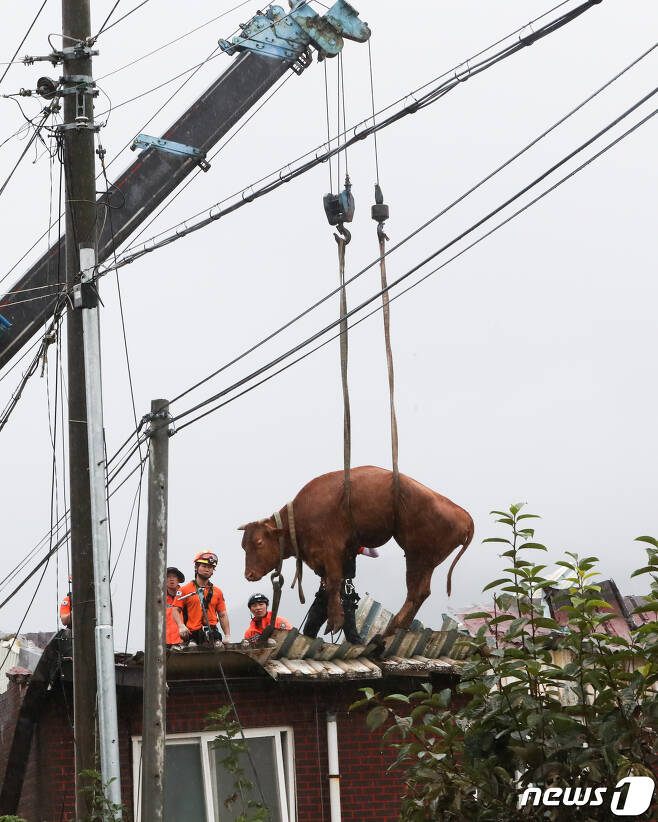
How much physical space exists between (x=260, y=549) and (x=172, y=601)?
1071 mm

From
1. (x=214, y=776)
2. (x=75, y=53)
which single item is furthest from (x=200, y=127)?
(x=214, y=776)

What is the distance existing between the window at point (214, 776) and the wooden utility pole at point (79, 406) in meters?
1.58

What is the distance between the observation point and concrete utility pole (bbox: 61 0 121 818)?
10352 millimetres

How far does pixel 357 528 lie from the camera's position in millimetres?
13117

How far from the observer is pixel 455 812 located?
6379 mm

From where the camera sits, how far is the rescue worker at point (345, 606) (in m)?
13.2

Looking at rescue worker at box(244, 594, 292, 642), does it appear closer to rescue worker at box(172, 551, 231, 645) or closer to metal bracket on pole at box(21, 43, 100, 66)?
rescue worker at box(172, 551, 231, 645)

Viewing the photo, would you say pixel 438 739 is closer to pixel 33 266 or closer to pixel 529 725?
pixel 529 725

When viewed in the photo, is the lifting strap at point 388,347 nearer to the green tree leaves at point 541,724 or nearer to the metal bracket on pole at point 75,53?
the metal bracket on pole at point 75,53

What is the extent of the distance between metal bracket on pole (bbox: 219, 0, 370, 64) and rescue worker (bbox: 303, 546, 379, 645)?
716 cm

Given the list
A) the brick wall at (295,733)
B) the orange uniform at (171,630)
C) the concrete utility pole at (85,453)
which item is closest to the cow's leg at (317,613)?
the brick wall at (295,733)

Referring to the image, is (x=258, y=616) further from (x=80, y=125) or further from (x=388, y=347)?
(x=80, y=125)

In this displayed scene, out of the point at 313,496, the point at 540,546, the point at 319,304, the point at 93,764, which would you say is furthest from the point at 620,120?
the point at 93,764

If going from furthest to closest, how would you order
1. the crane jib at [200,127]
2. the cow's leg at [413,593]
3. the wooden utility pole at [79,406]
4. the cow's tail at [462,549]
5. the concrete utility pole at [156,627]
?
the crane jib at [200,127]
the cow's tail at [462,549]
the cow's leg at [413,593]
the wooden utility pole at [79,406]
the concrete utility pole at [156,627]
